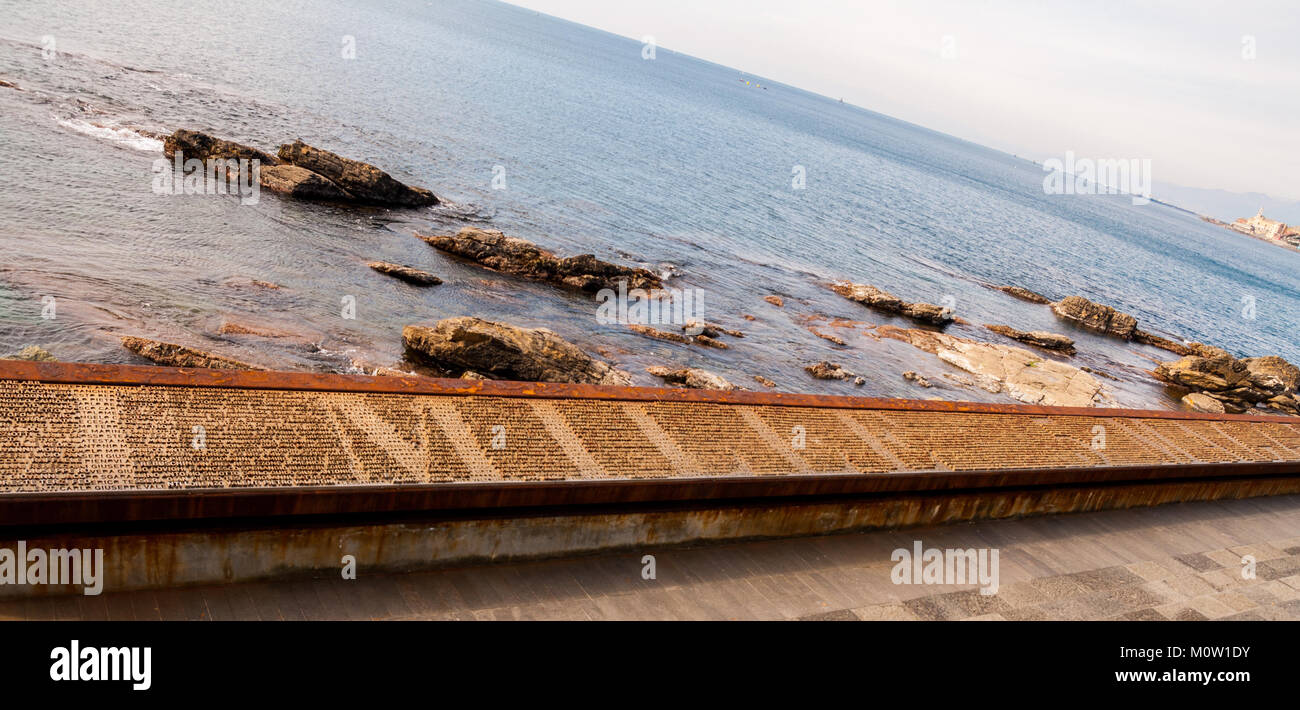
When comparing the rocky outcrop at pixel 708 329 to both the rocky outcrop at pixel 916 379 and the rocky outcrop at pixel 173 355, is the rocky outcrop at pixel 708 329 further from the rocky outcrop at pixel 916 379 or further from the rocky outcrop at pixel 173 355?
the rocky outcrop at pixel 173 355

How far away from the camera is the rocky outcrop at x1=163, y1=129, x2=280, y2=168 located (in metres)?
31.4

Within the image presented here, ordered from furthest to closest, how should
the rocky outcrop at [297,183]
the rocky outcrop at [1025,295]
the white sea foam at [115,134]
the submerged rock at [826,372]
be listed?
the rocky outcrop at [1025,295]
the white sea foam at [115,134]
the rocky outcrop at [297,183]
the submerged rock at [826,372]

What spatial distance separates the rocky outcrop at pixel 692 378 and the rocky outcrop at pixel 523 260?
7.77 meters

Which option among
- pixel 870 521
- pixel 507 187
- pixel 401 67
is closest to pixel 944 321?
pixel 507 187

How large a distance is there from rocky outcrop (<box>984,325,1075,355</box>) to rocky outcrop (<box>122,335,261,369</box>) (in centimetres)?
3484

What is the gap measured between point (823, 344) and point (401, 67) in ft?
238

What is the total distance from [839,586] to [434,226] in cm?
2694

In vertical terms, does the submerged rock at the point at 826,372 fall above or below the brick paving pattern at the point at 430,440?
below

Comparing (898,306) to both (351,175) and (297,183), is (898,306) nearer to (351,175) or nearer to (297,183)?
(351,175)

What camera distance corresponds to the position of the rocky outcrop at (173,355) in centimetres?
1518

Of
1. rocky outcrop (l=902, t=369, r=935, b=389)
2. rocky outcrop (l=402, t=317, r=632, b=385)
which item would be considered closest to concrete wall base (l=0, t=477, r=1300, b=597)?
rocky outcrop (l=402, t=317, r=632, b=385)

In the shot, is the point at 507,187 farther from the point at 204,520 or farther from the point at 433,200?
the point at 204,520

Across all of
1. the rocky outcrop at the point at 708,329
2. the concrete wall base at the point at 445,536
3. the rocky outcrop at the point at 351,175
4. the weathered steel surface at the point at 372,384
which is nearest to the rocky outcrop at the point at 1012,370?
the rocky outcrop at the point at 708,329

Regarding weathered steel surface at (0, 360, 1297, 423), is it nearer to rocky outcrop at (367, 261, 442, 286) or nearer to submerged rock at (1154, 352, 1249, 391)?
rocky outcrop at (367, 261, 442, 286)
